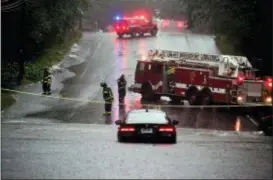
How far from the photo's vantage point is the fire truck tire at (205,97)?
3566 centimetres

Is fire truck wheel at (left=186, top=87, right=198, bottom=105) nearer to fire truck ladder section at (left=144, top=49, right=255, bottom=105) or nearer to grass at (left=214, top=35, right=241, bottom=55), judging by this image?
fire truck ladder section at (left=144, top=49, right=255, bottom=105)

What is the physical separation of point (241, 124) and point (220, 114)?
259 centimetres

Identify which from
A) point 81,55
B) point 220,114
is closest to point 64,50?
point 81,55

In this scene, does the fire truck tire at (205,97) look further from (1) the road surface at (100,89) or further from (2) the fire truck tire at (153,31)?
(2) the fire truck tire at (153,31)

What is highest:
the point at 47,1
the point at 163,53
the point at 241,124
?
the point at 47,1

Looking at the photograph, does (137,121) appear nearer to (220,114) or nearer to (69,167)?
(69,167)

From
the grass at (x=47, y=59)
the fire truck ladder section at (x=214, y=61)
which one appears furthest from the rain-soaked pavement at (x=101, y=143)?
the fire truck ladder section at (x=214, y=61)

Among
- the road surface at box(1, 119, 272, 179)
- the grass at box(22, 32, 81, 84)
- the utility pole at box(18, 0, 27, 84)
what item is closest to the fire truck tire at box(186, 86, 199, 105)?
the road surface at box(1, 119, 272, 179)

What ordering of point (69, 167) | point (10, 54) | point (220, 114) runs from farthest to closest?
1. point (10, 54)
2. point (220, 114)
3. point (69, 167)

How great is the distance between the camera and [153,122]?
2130cm

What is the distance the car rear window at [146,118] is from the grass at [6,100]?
1477 cm

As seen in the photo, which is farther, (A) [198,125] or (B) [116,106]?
(B) [116,106]

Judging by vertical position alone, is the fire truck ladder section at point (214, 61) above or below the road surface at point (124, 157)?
above

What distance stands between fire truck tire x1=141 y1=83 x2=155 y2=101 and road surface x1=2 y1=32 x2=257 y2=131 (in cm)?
53
